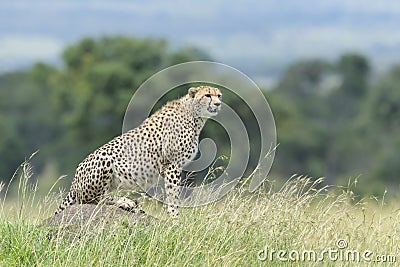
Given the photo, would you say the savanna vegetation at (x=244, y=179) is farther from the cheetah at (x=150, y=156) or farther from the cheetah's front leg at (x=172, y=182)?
the cheetah's front leg at (x=172, y=182)

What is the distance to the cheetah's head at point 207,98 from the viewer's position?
6.85 meters

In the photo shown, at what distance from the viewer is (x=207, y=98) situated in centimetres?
687

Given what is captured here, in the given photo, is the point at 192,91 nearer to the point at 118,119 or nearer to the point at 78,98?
the point at 118,119

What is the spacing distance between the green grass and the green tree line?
2157 cm

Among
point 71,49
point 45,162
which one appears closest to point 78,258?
point 45,162

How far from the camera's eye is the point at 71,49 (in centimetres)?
3931

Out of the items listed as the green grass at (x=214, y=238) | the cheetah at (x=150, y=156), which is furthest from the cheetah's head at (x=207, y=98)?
the green grass at (x=214, y=238)

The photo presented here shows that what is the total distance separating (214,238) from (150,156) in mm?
1351

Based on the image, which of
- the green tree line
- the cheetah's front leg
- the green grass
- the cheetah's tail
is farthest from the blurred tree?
the green grass

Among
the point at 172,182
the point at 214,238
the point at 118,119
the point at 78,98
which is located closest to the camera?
the point at 214,238

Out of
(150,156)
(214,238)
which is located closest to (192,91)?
(150,156)

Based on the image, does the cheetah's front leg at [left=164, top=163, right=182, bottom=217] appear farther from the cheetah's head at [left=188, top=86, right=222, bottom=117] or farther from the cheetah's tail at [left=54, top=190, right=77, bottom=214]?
the cheetah's tail at [left=54, top=190, right=77, bottom=214]

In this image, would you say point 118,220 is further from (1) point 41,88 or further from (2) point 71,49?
(1) point 41,88

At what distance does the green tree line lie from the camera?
32562 millimetres
